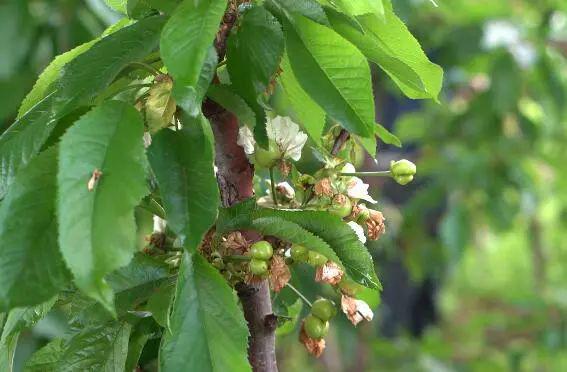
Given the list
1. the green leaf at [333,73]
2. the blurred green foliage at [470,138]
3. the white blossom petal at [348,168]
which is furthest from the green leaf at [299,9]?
the blurred green foliage at [470,138]

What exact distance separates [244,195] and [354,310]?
0.10 m

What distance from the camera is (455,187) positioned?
6.14 feet

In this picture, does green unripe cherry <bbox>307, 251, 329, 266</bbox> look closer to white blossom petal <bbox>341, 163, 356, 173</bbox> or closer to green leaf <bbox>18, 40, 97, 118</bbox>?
white blossom petal <bbox>341, 163, 356, 173</bbox>

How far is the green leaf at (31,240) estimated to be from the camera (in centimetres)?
44

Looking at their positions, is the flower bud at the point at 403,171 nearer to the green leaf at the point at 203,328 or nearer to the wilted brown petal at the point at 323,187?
the wilted brown petal at the point at 323,187

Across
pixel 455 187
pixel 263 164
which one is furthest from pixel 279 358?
pixel 263 164

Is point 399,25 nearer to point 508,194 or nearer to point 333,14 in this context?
point 333,14

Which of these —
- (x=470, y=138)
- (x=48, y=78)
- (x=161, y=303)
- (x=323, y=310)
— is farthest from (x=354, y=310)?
(x=470, y=138)

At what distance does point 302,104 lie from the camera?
0.58m

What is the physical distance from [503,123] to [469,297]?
2.40 m

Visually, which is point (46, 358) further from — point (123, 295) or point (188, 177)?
point (188, 177)

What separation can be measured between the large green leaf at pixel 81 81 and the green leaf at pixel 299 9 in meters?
0.07

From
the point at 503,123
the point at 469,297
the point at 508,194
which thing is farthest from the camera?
the point at 469,297

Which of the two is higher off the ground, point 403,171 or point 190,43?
point 190,43
